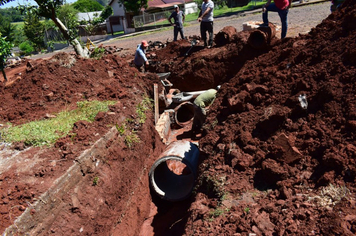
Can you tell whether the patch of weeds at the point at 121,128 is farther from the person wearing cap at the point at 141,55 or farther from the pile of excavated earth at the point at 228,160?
the person wearing cap at the point at 141,55

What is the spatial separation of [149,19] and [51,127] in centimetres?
3067

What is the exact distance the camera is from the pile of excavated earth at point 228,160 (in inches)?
133

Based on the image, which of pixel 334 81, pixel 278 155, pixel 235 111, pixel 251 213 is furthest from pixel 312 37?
pixel 251 213

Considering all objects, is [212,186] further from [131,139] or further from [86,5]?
[86,5]

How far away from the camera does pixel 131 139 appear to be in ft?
20.5

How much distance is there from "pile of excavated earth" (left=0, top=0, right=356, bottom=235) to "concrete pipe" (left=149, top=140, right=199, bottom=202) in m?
0.29

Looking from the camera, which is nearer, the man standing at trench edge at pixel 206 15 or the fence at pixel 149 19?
the man standing at trench edge at pixel 206 15

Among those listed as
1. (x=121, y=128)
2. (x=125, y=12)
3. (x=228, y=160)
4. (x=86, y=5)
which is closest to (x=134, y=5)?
(x=125, y=12)

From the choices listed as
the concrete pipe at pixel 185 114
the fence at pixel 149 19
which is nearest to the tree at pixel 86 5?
the fence at pixel 149 19

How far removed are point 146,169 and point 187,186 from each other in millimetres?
1120

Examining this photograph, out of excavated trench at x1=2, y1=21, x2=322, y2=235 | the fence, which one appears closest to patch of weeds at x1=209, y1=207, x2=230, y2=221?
excavated trench at x1=2, y1=21, x2=322, y2=235

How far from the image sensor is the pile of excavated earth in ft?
11.1

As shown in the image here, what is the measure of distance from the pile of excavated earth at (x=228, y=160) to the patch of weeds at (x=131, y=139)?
0.10 ft

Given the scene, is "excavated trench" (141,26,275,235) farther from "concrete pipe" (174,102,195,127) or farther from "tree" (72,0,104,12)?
"tree" (72,0,104,12)
